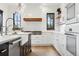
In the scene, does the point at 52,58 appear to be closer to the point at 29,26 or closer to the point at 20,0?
the point at 20,0

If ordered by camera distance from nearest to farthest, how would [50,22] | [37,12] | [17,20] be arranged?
1. [37,12]
2. [50,22]
3. [17,20]

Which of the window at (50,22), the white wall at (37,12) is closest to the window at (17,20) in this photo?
the white wall at (37,12)

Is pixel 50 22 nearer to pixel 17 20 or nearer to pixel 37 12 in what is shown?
pixel 37 12

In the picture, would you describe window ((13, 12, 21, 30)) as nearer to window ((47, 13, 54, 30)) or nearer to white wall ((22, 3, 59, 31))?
white wall ((22, 3, 59, 31))

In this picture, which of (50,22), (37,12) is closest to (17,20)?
(37,12)

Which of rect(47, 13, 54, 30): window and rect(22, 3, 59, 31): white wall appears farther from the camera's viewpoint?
rect(47, 13, 54, 30): window

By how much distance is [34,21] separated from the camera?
8.09 m

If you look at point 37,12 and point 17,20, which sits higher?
point 37,12

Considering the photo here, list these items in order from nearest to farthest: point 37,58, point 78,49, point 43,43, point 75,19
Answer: point 37,58
point 78,49
point 75,19
point 43,43

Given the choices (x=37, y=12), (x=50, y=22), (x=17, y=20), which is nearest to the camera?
(x=37, y=12)

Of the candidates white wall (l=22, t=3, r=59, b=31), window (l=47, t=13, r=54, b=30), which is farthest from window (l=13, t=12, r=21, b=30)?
window (l=47, t=13, r=54, b=30)

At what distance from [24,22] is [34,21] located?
56 cm

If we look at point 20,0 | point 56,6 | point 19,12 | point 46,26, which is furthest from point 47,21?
point 20,0

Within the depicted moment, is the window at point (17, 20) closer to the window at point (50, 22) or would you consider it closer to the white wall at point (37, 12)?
the white wall at point (37, 12)
